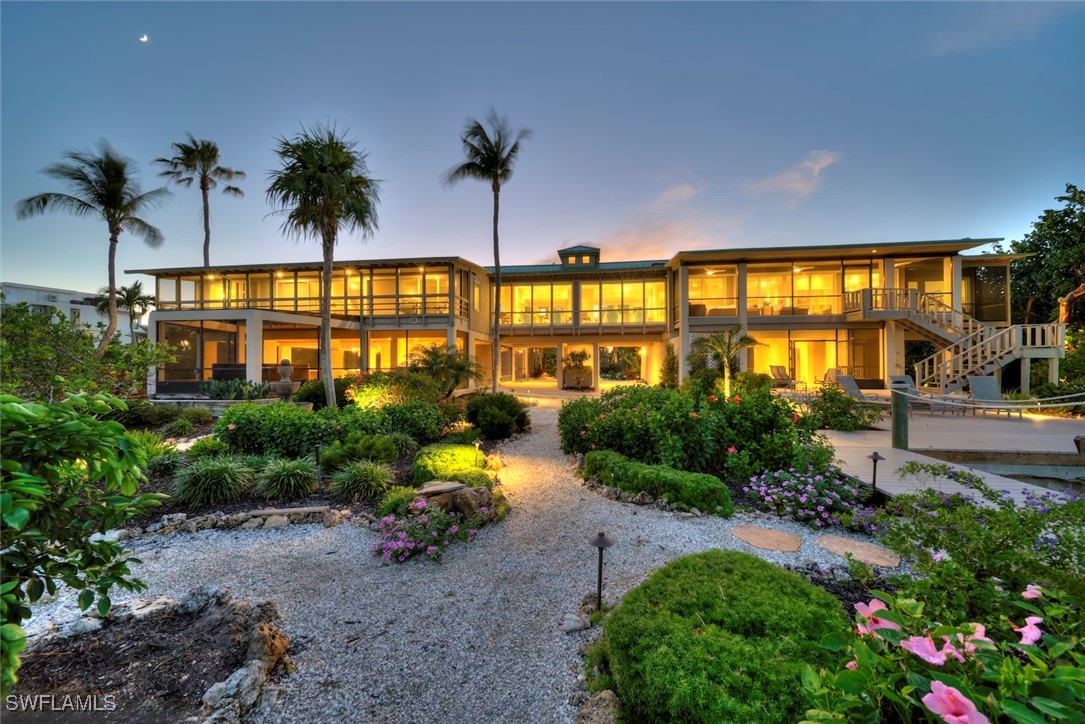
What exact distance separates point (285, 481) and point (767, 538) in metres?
6.02

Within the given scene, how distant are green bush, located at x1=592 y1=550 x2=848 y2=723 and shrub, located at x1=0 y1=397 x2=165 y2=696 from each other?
6.66ft

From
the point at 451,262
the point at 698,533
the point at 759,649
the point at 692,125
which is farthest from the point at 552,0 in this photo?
the point at 451,262

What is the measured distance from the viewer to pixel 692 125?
40.6 ft

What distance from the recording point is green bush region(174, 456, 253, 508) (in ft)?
17.8

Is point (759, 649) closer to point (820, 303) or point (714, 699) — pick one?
point (714, 699)

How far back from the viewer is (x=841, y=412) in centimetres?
910

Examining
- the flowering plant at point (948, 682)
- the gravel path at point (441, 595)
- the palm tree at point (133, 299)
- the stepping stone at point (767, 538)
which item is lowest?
the gravel path at point (441, 595)

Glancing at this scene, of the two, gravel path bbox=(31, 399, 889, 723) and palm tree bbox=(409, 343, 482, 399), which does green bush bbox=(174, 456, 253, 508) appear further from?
palm tree bbox=(409, 343, 482, 399)

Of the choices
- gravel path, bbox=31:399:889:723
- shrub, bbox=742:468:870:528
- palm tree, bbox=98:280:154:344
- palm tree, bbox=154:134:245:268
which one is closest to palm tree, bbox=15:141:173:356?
palm tree, bbox=98:280:154:344

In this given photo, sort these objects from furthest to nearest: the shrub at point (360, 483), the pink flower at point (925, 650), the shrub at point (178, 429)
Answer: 1. the shrub at point (178, 429)
2. the shrub at point (360, 483)
3. the pink flower at point (925, 650)

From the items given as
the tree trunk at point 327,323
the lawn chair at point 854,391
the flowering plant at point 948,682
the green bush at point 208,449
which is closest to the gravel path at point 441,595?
the flowering plant at point 948,682

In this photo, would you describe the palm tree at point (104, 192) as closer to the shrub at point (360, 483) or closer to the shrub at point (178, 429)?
the shrub at point (178, 429)

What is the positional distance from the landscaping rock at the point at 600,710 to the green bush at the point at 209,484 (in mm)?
5608

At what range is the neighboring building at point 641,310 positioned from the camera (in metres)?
14.1
